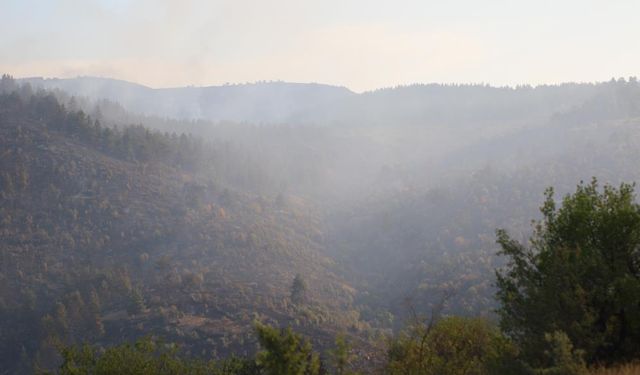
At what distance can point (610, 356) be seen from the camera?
10.4 m

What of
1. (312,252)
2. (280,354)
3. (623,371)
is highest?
(280,354)

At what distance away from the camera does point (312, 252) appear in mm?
76125

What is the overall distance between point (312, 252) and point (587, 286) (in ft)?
218

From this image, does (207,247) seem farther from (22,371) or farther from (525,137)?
(525,137)

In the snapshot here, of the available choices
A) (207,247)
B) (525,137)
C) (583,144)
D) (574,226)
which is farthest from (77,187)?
(525,137)

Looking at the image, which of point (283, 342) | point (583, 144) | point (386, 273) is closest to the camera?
point (283, 342)

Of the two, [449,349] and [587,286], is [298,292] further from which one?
[587,286]

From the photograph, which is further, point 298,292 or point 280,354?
point 298,292

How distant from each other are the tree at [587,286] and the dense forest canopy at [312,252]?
0.17ft

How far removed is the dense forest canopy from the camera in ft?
36.3

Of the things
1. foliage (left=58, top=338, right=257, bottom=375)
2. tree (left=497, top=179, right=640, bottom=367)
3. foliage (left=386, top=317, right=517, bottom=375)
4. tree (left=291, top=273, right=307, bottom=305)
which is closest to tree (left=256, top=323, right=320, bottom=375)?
tree (left=497, top=179, right=640, bottom=367)

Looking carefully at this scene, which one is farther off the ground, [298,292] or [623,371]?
[623,371]

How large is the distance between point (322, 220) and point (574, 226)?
84.3m

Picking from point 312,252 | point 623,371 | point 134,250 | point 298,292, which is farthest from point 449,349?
point 312,252
